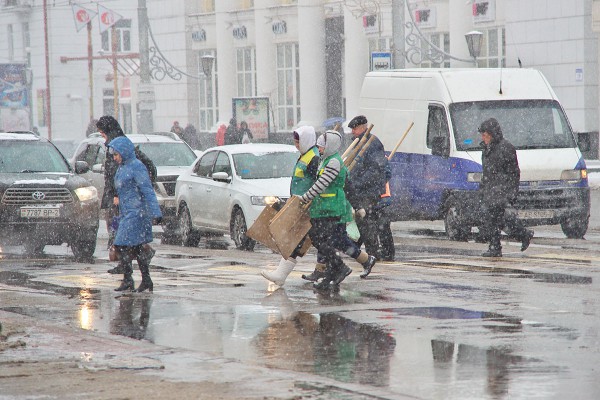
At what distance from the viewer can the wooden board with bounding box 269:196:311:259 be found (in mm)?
12930

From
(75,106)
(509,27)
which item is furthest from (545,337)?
(75,106)


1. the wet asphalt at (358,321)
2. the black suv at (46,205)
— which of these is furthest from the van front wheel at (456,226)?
the black suv at (46,205)

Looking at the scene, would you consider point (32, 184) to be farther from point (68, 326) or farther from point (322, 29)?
point (322, 29)

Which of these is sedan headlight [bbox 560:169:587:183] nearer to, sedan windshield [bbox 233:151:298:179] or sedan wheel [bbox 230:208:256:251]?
sedan windshield [bbox 233:151:298:179]

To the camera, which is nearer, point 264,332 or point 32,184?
point 264,332

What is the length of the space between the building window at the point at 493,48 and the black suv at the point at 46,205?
20.1 meters

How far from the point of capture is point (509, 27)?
36.0m

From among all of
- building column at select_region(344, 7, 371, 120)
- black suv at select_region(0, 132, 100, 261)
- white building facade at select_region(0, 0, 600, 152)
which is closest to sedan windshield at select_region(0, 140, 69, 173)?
black suv at select_region(0, 132, 100, 261)

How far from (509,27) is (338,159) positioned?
24.1m

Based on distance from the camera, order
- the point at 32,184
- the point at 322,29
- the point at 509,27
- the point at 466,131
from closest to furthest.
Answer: the point at 32,184
the point at 466,131
the point at 509,27
the point at 322,29

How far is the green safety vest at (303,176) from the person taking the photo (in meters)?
12.9

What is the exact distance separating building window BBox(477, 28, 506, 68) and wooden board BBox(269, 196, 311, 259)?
24244mm

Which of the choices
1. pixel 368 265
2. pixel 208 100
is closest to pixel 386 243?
pixel 368 265

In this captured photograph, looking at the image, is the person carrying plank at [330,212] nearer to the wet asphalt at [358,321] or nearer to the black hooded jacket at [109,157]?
the wet asphalt at [358,321]
